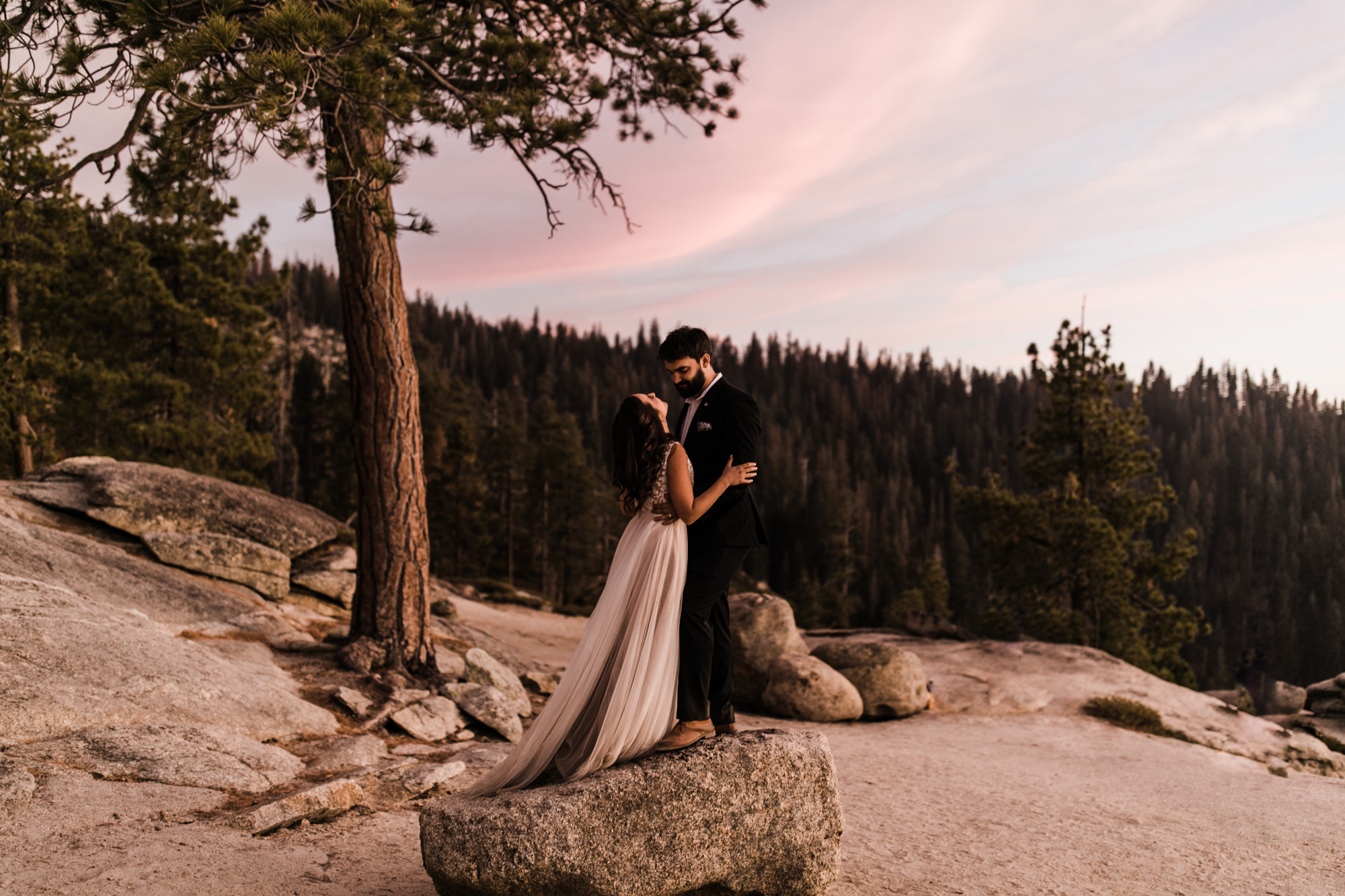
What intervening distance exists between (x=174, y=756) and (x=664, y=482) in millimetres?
4331

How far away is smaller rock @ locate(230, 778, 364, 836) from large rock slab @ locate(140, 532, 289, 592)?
17.5ft

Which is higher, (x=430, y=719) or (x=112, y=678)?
(x=112, y=678)

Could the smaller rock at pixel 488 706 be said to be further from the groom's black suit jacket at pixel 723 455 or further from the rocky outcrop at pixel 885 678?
the rocky outcrop at pixel 885 678

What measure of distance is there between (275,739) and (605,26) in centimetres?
887

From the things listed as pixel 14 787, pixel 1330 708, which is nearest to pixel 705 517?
pixel 14 787

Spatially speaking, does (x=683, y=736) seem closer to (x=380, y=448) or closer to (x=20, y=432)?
(x=380, y=448)

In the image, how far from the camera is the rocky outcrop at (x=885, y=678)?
38.3ft

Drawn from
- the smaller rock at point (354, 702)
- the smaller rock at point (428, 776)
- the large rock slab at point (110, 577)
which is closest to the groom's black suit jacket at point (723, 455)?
the smaller rock at point (428, 776)

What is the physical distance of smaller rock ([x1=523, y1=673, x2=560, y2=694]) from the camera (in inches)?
427

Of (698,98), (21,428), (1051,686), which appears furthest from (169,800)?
(21,428)

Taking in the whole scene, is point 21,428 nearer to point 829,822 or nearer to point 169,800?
point 169,800

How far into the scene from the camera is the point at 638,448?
442 cm

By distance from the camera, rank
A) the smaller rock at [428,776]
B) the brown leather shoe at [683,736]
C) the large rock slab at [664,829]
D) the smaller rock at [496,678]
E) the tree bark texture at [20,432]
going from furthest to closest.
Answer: the tree bark texture at [20,432], the smaller rock at [496,678], the smaller rock at [428,776], the brown leather shoe at [683,736], the large rock slab at [664,829]

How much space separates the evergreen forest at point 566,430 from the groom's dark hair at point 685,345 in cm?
544
